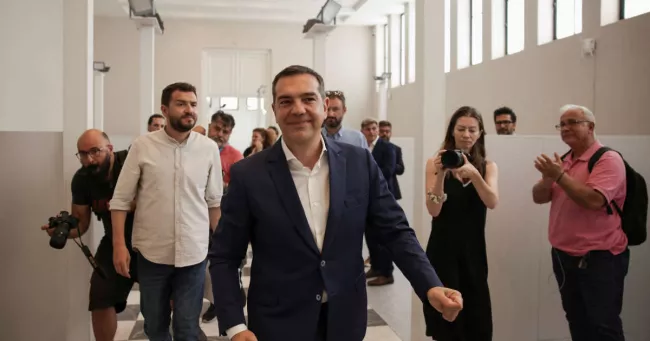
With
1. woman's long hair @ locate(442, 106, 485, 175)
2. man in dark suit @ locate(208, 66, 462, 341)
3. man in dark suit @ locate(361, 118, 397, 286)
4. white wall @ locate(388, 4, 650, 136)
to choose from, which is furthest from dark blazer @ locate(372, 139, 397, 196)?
man in dark suit @ locate(208, 66, 462, 341)

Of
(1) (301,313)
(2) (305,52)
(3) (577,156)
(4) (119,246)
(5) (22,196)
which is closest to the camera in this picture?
(1) (301,313)

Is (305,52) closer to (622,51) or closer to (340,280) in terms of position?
(622,51)

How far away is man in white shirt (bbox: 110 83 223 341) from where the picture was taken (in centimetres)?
310

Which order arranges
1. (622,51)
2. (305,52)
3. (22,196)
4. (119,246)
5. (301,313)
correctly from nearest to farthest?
(301,313)
(119,246)
(22,196)
(622,51)
(305,52)

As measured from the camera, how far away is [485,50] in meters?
11.1

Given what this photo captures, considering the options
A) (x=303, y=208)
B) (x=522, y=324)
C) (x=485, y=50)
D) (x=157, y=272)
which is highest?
(x=485, y=50)

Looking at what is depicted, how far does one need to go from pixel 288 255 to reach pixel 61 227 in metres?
1.84

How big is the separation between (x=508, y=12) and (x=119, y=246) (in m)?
9.26

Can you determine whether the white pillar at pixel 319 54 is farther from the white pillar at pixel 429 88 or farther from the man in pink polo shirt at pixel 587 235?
the man in pink polo shirt at pixel 587 235

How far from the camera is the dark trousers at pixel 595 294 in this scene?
9.95 ft

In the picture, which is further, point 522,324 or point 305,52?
point 305,52

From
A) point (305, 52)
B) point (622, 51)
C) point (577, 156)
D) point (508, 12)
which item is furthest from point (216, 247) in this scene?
point (305, 52)

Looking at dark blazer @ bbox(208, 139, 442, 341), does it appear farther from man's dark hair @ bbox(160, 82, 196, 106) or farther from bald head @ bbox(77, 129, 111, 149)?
bald head @ bbox(77, 129, 111, 149)

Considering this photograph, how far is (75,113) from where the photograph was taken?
365 centimetres
